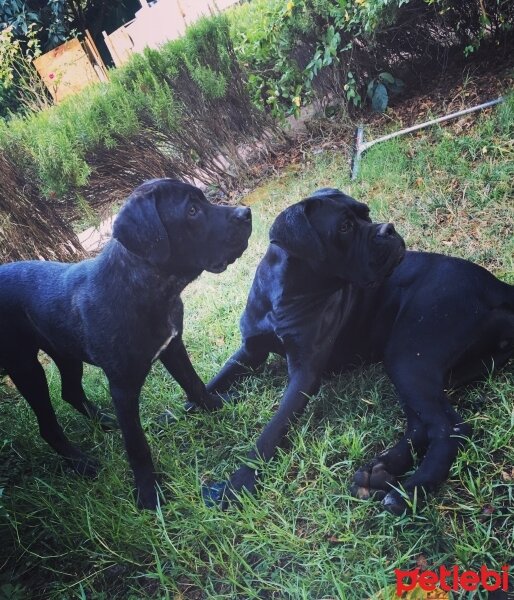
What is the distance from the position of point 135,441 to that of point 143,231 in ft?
3.44

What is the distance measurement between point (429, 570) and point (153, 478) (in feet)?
4.55

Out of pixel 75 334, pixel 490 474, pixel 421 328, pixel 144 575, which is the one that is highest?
pixel 75 334

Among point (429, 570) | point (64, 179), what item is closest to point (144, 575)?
A: point (429, 570)

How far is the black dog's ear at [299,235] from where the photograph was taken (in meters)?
2.52

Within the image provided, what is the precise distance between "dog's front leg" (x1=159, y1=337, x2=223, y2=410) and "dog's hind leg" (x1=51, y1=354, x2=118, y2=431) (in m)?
0.66

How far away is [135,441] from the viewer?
2.50 meters

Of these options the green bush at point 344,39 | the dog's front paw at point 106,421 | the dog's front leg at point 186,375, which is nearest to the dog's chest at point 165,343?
the dog's front leg at point 186,375

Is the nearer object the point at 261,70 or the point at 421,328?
the point at 421,328

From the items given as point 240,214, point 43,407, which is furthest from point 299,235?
point 43,407

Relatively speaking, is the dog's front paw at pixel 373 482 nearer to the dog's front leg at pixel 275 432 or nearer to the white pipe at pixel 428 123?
the dog's front leg at pixel 275 432

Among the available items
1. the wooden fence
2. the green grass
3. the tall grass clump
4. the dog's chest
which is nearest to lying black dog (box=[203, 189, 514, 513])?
the green grass

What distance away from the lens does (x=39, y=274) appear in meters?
2.89

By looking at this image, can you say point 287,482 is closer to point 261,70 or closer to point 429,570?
point 429,570

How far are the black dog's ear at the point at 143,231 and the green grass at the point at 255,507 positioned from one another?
1124 mm
